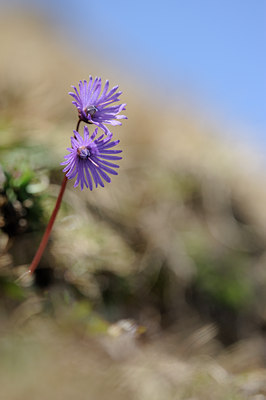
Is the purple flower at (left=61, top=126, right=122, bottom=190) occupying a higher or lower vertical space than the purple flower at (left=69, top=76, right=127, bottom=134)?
lower

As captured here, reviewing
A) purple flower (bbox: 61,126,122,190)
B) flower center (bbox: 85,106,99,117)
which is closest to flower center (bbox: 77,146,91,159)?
purple flower (bbox: 61,126,122,190)

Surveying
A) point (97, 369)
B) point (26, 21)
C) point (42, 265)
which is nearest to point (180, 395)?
point (97, 369)

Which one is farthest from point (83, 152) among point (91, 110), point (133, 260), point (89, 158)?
point (133, 260)

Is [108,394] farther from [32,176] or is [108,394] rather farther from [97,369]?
[32,176]

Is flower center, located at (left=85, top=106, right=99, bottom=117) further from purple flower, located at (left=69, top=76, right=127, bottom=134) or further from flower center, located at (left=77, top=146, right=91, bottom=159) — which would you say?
flower center, located at (left=77, top=146, right=91, bottom=159)

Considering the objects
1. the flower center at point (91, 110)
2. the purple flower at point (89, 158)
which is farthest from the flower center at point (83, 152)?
the flower center at point (91, 110)

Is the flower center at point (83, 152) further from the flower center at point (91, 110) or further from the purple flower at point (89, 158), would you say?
the flower center at point (91, 110)

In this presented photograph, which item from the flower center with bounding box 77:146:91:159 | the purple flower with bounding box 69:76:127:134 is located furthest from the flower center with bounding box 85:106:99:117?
the flower center with bounding box 77:146:91:159
